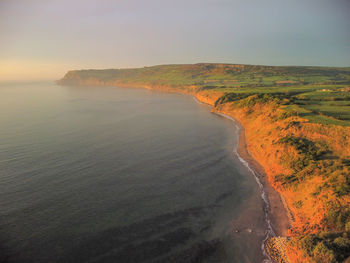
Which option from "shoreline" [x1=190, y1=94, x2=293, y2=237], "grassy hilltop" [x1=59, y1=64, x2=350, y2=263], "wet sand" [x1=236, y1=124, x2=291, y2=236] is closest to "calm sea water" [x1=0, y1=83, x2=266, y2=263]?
"shoreline" [x1=190, y1=94, x2=293, y2=237]

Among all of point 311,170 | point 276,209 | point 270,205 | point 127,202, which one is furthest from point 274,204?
point 127,202

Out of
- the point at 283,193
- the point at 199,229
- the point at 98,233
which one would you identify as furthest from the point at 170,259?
the point at 283,193

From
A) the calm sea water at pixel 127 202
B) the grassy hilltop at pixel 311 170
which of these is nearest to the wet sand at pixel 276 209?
the grassy hilltop at pixel 311 170

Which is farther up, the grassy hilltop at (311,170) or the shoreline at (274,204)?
the grassy hilltop at (311,170)

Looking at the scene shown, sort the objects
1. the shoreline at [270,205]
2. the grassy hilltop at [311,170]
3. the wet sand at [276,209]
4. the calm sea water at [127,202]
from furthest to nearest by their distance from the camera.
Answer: the wet sand at [276,209] → the shoreline at [270,205] → the calm sea water at [127,202] → the grassy hilltop at [311,170]

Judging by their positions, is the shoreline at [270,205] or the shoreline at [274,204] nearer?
the shoreline at [270,205]

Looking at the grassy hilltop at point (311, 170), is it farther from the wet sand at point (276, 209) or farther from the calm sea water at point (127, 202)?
the calm sea water at point (127, 202)

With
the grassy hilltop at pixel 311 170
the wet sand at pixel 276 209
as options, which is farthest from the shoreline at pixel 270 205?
the grassy hilltop at pixel 311 170

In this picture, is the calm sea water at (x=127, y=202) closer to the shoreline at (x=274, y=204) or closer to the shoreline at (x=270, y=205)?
the shoreline at (x=270, y=205)

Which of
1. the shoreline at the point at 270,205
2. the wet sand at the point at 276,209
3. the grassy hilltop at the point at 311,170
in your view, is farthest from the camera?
the wet sand at the point at 276,209

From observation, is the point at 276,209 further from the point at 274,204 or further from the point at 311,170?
the point at 311,170

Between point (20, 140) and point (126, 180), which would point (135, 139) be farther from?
point (20, 140)
